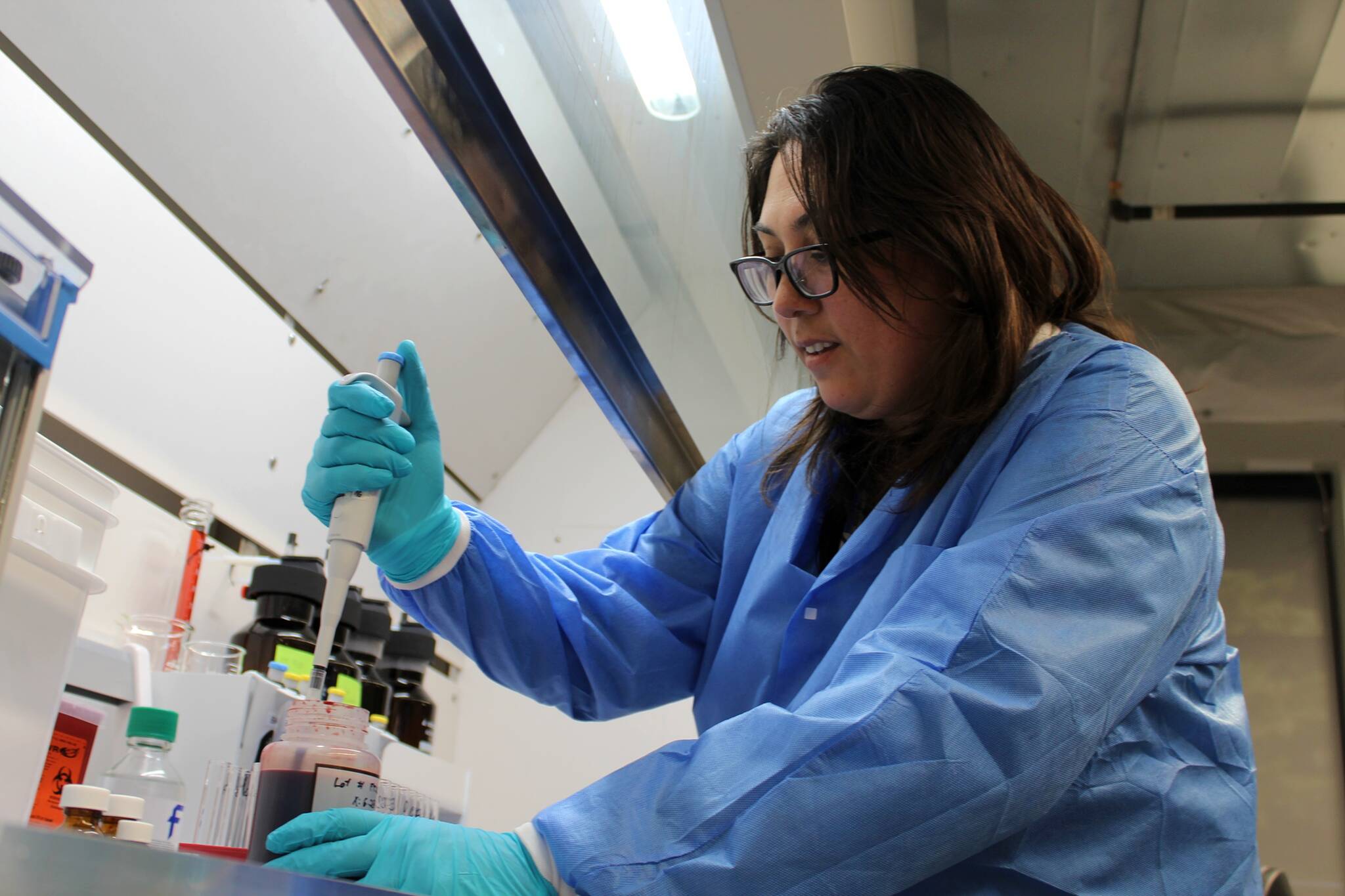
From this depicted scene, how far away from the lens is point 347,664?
1.78 m

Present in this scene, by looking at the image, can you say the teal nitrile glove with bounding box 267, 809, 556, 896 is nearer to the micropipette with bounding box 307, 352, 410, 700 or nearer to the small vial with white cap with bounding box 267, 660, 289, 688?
the micropipette with bounding box 307, 352, 410, 700

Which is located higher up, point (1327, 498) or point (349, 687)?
point (1327, 498)

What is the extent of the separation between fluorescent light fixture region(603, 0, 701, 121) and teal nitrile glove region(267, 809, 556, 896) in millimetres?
801

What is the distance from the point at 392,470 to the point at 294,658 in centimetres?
77

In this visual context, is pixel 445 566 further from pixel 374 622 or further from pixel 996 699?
pixel 374 622

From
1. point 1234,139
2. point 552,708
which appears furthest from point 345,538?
point 1234,139

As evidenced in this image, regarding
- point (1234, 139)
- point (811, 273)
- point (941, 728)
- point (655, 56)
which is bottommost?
point (941, 728)

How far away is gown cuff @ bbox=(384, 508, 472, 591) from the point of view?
120cm

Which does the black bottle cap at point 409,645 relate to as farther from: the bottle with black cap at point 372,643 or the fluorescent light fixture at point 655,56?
the fluorescent light fixture at point 655,56

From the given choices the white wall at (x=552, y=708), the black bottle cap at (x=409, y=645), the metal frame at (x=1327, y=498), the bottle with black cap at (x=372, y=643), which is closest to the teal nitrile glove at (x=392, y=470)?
the bottle with black cap at (x=372, y=643)

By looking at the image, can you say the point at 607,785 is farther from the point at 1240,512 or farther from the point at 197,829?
the point at 1240,512

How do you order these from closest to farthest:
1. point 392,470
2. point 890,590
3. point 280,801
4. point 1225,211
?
point 280,801
point 890,590
point 392,470
point 1225,211

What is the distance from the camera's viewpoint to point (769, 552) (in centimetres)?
128

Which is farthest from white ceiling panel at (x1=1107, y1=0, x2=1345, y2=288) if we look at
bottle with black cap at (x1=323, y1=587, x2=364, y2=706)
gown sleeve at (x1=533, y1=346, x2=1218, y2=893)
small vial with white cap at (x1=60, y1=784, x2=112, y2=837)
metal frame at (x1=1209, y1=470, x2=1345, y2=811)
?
small vial with white cap at (x1=60, y1=784, x2=112, y2=837)
